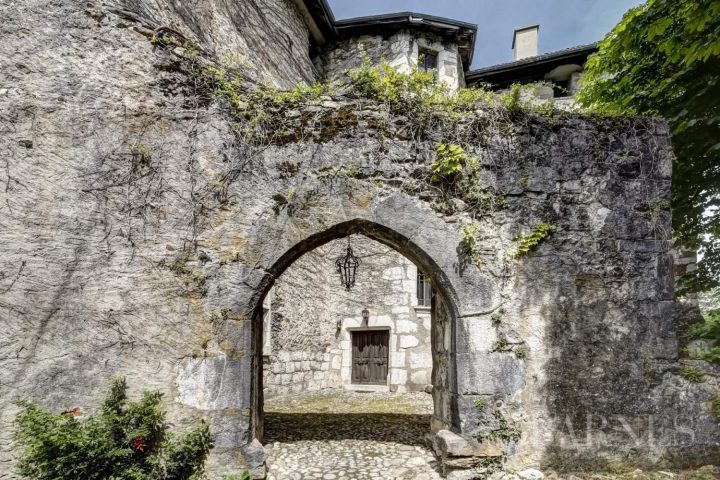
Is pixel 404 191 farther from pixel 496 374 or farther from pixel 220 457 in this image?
pixel 220 457

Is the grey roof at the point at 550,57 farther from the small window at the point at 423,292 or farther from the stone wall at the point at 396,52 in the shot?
the small window at the point at 423,292

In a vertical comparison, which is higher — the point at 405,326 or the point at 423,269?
the point at 423,269

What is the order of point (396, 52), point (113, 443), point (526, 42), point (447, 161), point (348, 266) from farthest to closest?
point (526, 42), point (396, 52), point (348, 266), point (447, 161), point (113, 443)

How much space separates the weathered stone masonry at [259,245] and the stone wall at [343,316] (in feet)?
14.8

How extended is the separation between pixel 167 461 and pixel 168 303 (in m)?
1.12

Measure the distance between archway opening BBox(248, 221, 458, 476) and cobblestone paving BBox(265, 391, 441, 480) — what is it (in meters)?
0.02

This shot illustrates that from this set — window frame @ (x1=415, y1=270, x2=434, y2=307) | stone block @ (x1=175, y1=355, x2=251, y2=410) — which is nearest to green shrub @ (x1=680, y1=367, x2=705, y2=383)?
stone block @ (x1=175, y1=355, x2=251, y2=410)

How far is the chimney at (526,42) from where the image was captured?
13.8m

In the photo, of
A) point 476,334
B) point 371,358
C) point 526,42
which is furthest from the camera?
point 526,42

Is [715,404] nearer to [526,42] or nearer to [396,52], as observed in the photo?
[396,52]

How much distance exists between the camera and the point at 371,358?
360 inches

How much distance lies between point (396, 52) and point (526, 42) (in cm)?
599

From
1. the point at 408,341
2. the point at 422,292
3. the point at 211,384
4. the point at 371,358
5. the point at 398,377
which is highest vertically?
the point at 422,292

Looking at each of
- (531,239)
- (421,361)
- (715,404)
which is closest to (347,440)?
(531,239)
